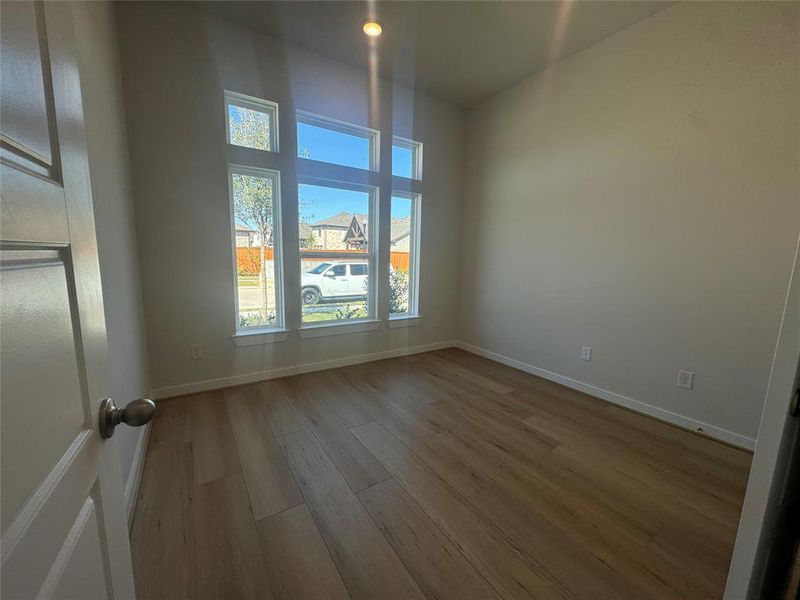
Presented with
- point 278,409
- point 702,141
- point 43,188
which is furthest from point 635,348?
point 43,188

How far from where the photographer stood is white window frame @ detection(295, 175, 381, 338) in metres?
3.06

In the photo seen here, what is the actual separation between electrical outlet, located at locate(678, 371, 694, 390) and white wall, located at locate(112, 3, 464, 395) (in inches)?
117

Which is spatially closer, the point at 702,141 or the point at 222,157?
the point at 702,141

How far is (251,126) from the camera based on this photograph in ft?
8.80

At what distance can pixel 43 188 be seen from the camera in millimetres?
439

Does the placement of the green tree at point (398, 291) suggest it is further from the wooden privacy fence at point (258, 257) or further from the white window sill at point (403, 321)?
the wooden privacy fence at point (258, 257)

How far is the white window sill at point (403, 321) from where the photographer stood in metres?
3.61

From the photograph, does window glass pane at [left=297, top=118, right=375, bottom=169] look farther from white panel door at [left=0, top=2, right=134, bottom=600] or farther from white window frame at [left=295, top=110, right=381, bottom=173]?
white panel door at [left=0, top=2, right=134, bottom=600]

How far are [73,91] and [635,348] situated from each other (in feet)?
10.5

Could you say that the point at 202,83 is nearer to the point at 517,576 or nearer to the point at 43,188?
the point at 43,188

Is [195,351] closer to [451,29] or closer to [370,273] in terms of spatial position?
[370,273]

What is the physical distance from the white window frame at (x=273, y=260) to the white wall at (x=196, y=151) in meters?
0.06

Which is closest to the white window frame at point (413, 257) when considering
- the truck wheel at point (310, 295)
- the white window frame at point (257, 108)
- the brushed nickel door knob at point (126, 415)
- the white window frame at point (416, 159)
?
the white window frame at point (416, 159)

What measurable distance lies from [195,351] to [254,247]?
3.24 feet
